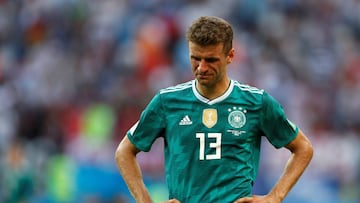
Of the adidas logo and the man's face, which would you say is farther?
the adidas logo

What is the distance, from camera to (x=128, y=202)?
14664 mm

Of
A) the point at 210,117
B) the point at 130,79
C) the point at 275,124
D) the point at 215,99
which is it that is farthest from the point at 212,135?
the point at 130,79

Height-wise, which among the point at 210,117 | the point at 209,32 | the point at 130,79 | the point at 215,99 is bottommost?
the point at 130,79

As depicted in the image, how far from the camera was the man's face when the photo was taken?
7.90m

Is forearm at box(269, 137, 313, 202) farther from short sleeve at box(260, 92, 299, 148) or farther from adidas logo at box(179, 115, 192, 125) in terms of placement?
adidas logo at box(179, 115, 192, 125)

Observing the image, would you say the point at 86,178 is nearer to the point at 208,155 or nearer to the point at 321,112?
the point at 321,112

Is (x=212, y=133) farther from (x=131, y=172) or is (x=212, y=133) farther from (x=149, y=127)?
(x=131, y=172)

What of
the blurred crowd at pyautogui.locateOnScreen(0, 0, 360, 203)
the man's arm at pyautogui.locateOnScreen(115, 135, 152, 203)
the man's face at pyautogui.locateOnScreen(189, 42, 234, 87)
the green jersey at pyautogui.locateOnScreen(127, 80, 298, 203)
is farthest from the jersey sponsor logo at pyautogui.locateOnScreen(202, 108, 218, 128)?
the blurred crowd at pyautogui.locateOnScreen(0, 0, 360, 203)

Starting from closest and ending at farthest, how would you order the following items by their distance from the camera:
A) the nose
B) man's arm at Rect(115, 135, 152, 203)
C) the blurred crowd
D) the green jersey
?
1. the nose
2. the green jersey
3. man's arm at Rect(115, 135, 152, 203)
4. the blurred crowd

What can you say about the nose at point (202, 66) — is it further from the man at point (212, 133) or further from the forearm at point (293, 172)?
the forearm at point (293, 172)

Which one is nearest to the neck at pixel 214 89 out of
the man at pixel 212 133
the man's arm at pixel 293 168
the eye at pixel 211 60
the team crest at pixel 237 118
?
A: the man at pixel 212 133

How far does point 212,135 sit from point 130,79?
9161mm

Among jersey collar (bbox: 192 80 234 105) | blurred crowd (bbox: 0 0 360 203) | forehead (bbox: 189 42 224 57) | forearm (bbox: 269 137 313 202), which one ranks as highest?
forehead (bbox: 189 42 224 57)

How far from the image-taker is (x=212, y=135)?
8.12 metres
